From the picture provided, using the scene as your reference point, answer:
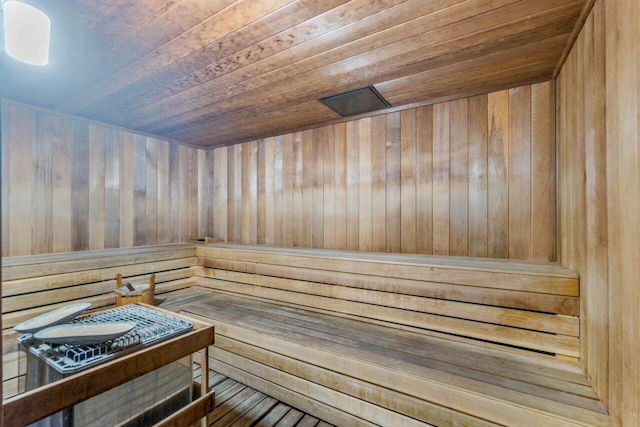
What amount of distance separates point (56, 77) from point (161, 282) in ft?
5.90

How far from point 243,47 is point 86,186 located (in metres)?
2.16

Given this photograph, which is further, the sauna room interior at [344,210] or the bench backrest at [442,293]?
the bench backrest at [442,293]

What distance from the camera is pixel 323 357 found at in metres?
1.81

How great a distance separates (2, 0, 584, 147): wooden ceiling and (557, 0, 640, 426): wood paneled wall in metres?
0.32

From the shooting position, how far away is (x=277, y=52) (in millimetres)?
1769

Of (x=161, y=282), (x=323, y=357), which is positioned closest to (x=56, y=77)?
(x=161, y=282)

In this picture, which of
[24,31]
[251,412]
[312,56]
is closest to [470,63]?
[312,56]

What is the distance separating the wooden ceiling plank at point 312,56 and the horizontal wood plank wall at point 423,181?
0.94 meters

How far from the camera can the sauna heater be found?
105cm

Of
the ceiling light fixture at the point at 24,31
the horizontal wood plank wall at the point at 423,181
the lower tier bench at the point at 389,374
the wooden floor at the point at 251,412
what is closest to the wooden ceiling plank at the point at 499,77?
the horizontal wood plank wall at the point at 423,181

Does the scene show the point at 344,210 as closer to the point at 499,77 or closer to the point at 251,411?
the point at 499,77

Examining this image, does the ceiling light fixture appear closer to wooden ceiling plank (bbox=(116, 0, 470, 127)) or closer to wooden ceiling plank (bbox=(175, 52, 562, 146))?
wooden ceiling plank (bbox=(116, 0, 470, 127))

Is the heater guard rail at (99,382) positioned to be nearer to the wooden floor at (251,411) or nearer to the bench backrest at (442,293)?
the wooden floor at (251,411)

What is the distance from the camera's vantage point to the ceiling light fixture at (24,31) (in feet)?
3.83
